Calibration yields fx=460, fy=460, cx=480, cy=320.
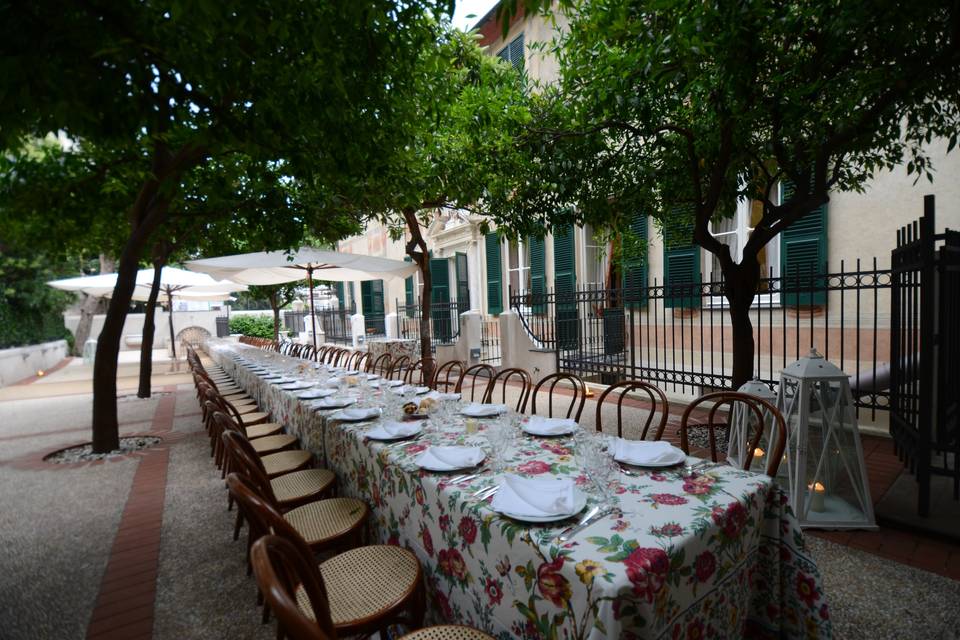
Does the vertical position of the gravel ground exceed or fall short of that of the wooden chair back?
it falls short

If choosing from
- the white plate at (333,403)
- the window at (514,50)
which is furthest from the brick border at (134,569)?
the window at (514,50)

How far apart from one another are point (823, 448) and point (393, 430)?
8.66ft

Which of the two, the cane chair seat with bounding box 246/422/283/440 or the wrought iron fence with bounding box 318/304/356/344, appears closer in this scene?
the cane chair seat with bounding box 246/422/283/440

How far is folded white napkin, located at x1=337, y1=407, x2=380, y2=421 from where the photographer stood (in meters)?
2.91

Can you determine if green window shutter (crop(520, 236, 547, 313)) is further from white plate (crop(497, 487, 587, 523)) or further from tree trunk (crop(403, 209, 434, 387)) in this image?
white plate (crop(497, 487, 587, 523))

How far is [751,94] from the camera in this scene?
124 inches

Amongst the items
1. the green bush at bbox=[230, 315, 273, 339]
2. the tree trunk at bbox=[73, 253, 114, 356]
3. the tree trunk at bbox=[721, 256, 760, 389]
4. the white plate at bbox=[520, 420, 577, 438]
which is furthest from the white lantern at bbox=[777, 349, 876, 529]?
the green bush at bbox=[230, 315, 273, 339]

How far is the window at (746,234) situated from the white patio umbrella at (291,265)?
5015 millimetres

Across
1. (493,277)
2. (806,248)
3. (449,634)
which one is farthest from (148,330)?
(806,248)

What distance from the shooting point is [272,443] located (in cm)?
398

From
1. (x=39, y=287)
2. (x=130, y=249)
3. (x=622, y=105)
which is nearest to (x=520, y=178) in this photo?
(x=622, y=105)

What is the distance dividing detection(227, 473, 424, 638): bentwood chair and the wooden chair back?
0.05 metres

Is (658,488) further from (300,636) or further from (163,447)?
(163,447)

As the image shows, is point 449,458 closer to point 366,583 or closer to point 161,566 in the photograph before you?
point 366,583
